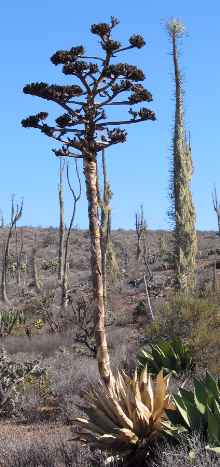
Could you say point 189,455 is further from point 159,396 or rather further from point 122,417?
point 159,396

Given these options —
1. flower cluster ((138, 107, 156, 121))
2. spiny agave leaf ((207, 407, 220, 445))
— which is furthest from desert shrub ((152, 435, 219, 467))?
flower cluster ((138, 107, 156, 121))

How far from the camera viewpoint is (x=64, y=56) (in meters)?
6.80

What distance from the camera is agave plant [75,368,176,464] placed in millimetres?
5875

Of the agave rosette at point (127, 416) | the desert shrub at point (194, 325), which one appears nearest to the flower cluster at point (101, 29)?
the agave rosette at point (127, 416)

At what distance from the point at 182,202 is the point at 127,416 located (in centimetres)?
1355

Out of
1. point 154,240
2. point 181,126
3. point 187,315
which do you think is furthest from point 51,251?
point 187,315

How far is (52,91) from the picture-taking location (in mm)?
6879

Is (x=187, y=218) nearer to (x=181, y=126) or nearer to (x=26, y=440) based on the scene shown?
(x=181, y=126)

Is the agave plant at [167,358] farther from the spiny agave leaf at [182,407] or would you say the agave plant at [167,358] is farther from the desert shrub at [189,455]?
the desert shrub at [189,455]

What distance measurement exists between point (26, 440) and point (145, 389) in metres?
1.79

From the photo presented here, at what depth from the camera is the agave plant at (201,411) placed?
5309 mm

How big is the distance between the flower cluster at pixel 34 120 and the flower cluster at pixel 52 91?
189 mm

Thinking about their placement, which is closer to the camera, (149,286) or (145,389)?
(145,389)

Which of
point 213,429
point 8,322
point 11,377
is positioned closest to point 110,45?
point 213,429
